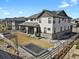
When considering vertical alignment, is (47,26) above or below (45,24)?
below

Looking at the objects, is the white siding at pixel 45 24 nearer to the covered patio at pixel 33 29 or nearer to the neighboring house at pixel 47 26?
the neighboring house at pixel 47 26

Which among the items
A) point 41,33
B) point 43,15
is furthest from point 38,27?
point 43,15

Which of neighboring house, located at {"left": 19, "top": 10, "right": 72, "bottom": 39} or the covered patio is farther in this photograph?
the covered patio

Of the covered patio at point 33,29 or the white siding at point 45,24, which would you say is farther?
the covered patio at point 33,29

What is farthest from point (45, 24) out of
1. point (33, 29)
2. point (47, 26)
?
point (33, 29)

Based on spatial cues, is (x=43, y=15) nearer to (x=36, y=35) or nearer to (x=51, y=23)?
(x=51, y=23)

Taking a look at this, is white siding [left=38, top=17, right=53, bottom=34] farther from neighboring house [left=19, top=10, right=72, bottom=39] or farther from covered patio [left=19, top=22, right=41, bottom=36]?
covered patio [left=19, top=22, right=41, bottom=36]

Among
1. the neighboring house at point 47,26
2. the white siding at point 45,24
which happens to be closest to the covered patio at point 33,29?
the neighboring house at point 47,26

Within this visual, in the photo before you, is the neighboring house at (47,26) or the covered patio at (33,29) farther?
the covered patio at (33,29)

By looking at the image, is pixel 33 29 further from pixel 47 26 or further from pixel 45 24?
pixel 47 26

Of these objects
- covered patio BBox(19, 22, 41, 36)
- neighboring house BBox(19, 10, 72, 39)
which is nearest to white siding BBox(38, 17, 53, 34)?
neighboring house BBox(19, 10, 72, 39)

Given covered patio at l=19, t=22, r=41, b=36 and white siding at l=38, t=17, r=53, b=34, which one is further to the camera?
covered patio at l=19, t=22, r=41, b=36

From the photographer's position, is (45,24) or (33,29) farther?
(33,29)
